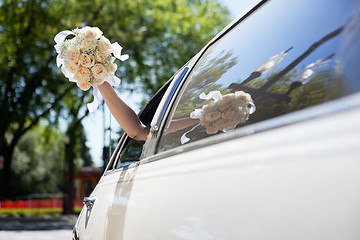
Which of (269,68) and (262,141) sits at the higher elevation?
(269,68)

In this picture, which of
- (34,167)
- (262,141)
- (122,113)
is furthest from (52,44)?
(34,167)

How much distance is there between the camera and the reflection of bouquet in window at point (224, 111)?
5.63 ft

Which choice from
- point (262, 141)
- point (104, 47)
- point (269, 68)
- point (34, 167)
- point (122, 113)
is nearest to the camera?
point (262, 141)

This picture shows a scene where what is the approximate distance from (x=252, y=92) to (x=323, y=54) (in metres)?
0.46

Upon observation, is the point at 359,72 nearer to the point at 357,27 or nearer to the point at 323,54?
the point at 357,27

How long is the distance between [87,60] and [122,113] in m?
0.37

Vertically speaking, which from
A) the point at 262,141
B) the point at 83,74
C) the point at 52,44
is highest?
the point at 52,44

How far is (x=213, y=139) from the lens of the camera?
149 centimetres

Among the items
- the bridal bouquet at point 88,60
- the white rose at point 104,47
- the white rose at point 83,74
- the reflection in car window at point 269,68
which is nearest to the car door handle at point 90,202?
the bridal bouquet at point 88,60

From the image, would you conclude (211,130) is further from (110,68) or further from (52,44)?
(52,44)

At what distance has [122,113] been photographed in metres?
2.51

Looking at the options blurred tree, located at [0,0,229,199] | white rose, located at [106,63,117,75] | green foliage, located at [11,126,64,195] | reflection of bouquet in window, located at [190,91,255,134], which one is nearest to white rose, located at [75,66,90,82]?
white rose, located at [106,63,117,75]

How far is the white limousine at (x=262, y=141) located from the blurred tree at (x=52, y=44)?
20.1m

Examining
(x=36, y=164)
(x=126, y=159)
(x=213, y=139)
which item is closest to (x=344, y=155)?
(x=213, y=139)
